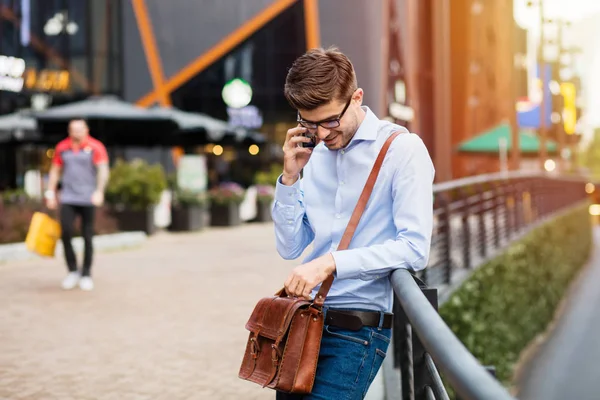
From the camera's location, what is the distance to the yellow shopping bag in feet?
34.1

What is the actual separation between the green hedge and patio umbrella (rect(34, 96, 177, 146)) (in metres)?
8.84

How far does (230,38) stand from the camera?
39.6m

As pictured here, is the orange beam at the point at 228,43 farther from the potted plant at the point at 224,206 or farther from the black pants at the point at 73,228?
the black pants at the point at 73,228

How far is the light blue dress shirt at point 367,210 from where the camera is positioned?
280cm

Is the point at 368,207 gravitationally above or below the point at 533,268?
above

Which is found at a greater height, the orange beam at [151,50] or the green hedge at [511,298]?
the orange beam at [151,50]

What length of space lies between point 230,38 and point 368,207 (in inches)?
1474

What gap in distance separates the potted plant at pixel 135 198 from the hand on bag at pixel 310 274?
56.3 feet

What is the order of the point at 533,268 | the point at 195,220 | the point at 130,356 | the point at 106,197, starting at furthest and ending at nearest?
the point at 195,220 → the point at 106,197 → the point at 533,268 → the point at 130,356

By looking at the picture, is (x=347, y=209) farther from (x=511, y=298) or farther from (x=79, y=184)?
(x=511, y=298)

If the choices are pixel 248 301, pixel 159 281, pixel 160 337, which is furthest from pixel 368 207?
pixel 159 281

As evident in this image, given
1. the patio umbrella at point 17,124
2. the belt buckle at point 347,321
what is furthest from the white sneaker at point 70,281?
the patio umbrella at point 17,124

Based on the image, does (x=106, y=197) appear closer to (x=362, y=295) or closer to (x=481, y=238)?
(x=481, y=238)

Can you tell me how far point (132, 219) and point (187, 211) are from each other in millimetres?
2167
